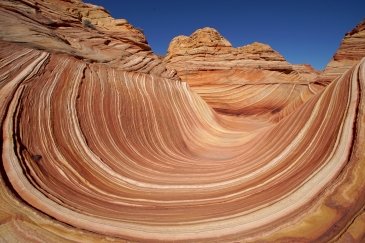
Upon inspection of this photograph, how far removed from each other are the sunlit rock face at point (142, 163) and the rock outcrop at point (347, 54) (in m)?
10.4

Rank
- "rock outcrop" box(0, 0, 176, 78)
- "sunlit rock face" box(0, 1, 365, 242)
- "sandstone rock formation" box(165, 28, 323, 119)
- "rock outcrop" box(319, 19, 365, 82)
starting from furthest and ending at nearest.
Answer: "sandstone rock formation" box(165, 28, 323, 119)
"rock outcrop" box(319, 19, 365, 82)
"rock outcrop" box(0, 0, 176, 78)
"sunlit rock face" box(0, 1, 365, 242)

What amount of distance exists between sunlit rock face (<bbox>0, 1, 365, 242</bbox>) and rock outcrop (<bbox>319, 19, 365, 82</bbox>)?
10.4 metres

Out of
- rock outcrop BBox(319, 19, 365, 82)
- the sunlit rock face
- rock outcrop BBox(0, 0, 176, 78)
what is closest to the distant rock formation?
rock outcrop BBox(319, 19, 365, 82)

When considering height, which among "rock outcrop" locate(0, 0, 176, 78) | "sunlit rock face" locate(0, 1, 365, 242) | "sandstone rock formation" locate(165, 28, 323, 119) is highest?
"sandstone rock formation" locate(165, 28, 323, 119)

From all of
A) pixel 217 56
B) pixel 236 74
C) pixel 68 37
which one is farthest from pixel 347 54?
pixel 68 37

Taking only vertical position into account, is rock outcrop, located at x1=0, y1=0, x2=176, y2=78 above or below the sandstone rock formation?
below

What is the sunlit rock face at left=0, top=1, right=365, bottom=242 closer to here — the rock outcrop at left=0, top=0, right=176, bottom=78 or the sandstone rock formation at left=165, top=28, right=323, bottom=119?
the rock outcrop at left=0, top=0, right=176, bottom=78

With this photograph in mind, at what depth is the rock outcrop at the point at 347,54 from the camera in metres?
15.2

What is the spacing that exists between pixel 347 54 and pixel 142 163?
1436 centimetres

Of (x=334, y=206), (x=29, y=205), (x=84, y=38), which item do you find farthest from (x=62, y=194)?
(x=84, y=38)

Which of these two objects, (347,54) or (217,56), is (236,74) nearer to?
(217,56)

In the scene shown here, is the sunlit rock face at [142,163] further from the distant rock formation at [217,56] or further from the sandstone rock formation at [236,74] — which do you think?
the distant rock formation at [217,56]

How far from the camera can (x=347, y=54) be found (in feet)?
51.4

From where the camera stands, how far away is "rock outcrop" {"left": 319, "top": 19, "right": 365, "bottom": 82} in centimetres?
1522
